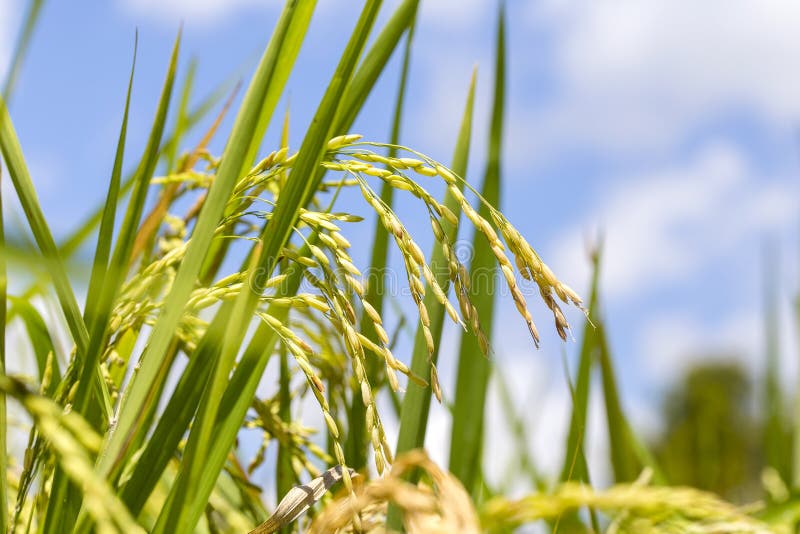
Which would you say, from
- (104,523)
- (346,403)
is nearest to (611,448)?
(346,403)

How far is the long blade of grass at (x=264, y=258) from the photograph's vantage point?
0.58 meters

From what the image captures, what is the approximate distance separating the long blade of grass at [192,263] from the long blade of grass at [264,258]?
0.14ft

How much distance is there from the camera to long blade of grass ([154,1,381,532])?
0.58 m

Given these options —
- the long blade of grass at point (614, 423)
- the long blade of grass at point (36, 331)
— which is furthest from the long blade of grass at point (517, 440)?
the long blade of grass at point (36, 331)

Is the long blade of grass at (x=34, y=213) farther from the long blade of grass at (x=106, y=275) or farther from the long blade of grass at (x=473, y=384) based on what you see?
the long blade of grass at (x=473, y=384)

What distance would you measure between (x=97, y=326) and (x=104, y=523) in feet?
1.12

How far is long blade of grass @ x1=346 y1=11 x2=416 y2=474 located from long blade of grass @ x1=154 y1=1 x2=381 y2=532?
0.87 ft

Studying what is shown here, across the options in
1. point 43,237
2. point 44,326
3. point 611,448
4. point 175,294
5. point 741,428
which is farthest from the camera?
point 741,428

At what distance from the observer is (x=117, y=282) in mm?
712

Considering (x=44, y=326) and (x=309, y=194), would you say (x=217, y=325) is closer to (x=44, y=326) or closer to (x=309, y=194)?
(x=309, y=194)

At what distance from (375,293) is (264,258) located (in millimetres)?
405

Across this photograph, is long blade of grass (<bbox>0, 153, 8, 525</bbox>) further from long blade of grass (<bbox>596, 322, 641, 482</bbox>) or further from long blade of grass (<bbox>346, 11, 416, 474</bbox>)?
long blade of grass (<bbox>596, 322, 641, 482</bbox>)

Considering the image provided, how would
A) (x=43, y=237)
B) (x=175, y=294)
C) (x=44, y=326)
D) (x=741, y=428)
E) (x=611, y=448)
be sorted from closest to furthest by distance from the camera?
(x=175, y=294) → (x=43, y=237) → (x=44, y=326) → (x=611, y=448) → (x=741, y=428)

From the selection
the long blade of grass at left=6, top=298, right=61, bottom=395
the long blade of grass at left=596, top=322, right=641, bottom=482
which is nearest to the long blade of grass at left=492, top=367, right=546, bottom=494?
the long blade of grass at left=596, top=322, right=641, bottom=482
